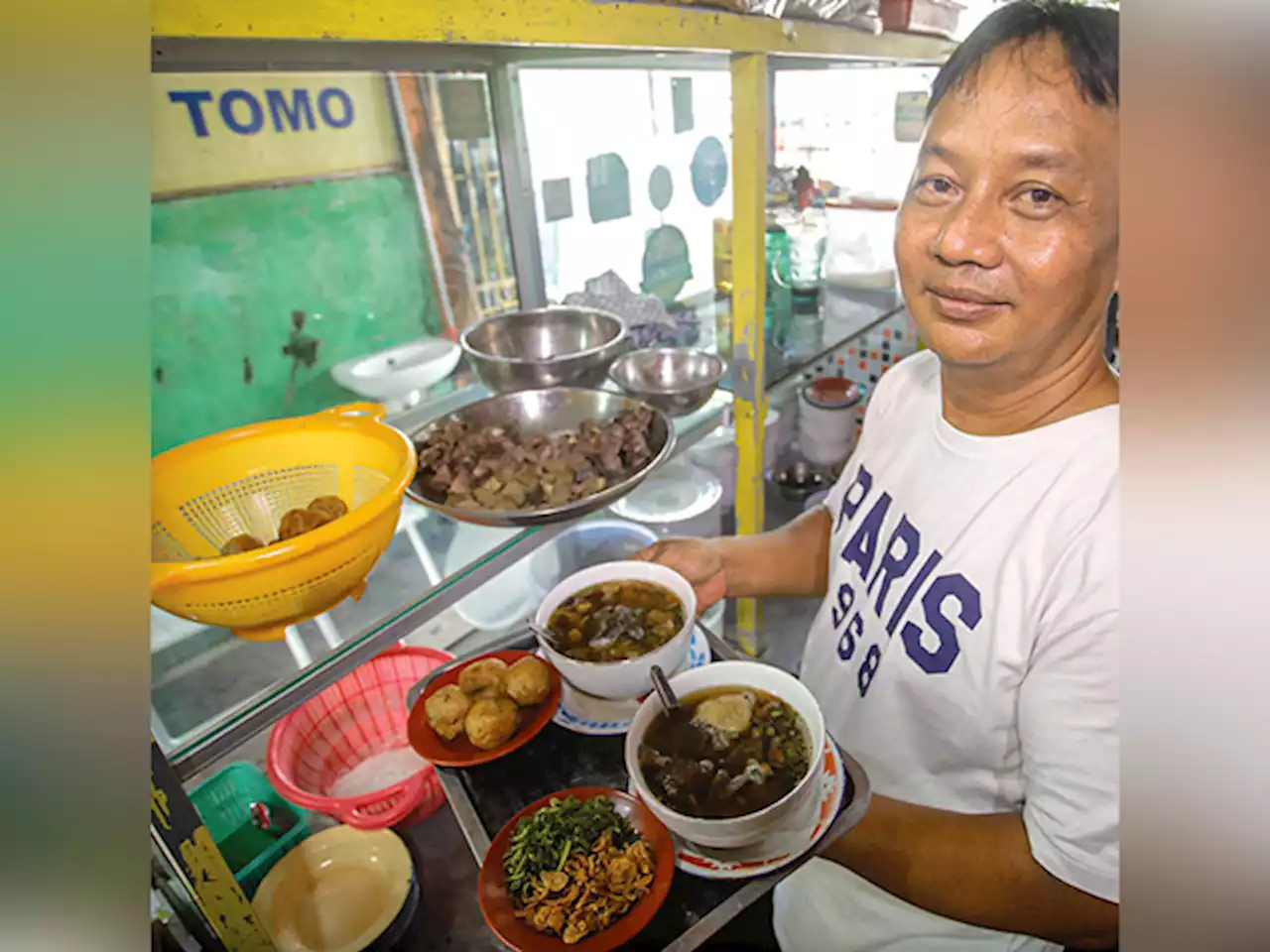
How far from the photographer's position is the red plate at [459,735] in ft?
4.10

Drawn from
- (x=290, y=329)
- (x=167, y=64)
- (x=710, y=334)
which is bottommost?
(x=710, y=334)

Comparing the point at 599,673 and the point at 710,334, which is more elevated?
the point at 710,334

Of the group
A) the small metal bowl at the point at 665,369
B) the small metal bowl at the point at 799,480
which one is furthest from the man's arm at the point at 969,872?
the small metal bowl at the point at 799,480

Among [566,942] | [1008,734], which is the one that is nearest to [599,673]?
[566,942]

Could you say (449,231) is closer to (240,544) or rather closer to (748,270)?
(748,270)

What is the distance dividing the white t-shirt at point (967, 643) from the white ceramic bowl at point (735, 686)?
0.60 feet

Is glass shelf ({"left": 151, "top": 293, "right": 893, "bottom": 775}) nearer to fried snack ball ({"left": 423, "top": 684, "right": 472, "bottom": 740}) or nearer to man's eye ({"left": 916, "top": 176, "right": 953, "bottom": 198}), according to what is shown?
fried snack ball ({"left": 423, "top": 684, "right": 472, "bottom": 740})

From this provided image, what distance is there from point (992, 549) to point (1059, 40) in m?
0.66

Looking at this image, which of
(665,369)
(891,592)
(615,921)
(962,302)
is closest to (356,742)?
(615,921)

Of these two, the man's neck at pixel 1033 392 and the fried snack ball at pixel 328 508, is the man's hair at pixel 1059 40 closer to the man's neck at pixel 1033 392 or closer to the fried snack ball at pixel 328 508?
the man's neck at pixel 1033 392

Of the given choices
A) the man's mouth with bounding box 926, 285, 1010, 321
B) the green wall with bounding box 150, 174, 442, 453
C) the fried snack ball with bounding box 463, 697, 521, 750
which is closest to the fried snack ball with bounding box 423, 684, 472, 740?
the fried snack ball with bounding box 463, 697, 521, 750
